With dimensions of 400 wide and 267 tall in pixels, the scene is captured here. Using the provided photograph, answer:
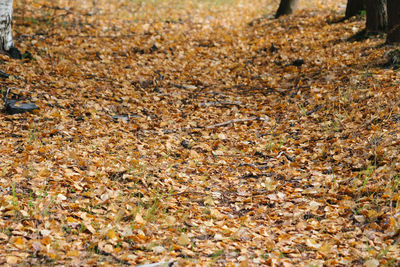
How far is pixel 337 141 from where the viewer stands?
4.52 metres

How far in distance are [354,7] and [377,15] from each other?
1517 millimetres

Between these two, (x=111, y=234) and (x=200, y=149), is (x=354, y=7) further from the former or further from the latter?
(x=111, y=234)

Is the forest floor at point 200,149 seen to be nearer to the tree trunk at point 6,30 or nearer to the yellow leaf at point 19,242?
the yellow leaf at point 19,242

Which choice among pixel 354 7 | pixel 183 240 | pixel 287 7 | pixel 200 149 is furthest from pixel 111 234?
pixel 287 7

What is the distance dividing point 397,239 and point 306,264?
76cm

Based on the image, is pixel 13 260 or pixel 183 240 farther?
pixel 183 240

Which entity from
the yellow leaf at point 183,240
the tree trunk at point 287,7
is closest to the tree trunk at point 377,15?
the tree trunk at point 287,7

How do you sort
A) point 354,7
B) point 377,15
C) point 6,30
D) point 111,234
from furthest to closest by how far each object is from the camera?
point 354,7 → point 377,15 → point 6,30 → point 111,234

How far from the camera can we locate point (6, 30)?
632cm

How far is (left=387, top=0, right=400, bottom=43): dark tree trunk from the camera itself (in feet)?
21.1

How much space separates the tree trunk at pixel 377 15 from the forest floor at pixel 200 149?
527 millimetres

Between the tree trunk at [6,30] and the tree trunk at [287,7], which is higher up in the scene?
the tree trunk at [287,7]

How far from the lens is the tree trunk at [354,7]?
8767 mm

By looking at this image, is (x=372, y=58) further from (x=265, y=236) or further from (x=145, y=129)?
(x=265, y=236)
